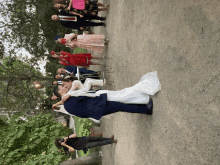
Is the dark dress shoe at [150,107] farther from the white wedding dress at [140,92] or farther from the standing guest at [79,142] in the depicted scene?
the standing guest at [79,142]

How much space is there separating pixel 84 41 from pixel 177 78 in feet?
16.3

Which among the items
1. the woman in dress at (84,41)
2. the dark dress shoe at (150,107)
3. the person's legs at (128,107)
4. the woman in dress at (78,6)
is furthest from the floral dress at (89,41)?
the dark dress shoe at (150,107)

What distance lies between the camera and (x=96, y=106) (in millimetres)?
3521

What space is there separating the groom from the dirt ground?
36cm

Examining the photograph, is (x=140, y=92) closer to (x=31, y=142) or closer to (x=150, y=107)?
(x=150, y=107)

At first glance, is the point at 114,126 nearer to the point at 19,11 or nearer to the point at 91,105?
the point at 91,105

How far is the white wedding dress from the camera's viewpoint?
3201 mm

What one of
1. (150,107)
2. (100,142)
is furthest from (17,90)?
(150,107)

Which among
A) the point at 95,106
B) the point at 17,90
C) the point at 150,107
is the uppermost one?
the point at 150,107

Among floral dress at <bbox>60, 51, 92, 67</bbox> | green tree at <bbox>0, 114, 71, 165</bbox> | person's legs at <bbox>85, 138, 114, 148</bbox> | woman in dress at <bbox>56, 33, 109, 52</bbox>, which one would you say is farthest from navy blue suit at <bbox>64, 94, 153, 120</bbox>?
woman in dress at <bbox>56, 33, 109, 52</bbox>

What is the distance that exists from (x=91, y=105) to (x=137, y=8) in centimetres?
283

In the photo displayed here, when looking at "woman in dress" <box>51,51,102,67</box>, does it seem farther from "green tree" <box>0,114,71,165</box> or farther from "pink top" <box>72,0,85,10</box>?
"green tree" <box>0,114,71,165</box>

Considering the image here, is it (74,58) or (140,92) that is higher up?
(74,58)

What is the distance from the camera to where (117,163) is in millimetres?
5266
